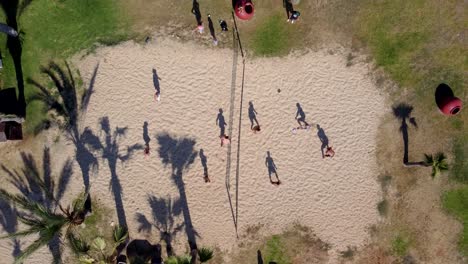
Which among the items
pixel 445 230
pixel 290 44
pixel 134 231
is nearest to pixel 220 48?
pixel 290 44

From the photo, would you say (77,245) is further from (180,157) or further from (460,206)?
(460,206)

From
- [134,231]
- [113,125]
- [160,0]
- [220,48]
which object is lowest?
[134,231]

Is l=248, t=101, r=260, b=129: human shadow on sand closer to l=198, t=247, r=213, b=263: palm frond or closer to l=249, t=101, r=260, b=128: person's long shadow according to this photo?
l=249, t=101, r=260, b=128: person's long shadow

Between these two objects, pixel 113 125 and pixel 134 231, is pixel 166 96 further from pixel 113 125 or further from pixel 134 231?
pixel 134 231

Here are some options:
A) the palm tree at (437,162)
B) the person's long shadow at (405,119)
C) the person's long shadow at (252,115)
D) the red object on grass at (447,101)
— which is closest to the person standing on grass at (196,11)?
the person's long shadow at (252,115)

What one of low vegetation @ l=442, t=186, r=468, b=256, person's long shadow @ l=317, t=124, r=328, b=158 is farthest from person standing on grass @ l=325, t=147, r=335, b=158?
low vegetation @ l=442, t=186, r=468, b=256

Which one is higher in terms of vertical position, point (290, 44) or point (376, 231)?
point (290, 44)
